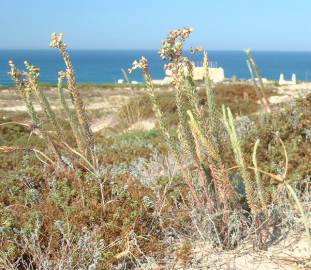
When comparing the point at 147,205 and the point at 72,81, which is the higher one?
the point at 72,81

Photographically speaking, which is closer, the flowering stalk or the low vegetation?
the low vegetation

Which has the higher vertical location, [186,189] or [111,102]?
[186,189]

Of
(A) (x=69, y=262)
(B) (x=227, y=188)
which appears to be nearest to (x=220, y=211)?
(B) (x=227, y=188)

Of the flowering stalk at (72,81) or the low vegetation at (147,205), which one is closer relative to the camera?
the low vegetation at (147,205)

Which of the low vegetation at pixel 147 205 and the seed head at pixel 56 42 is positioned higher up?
the seed head at pixel 56 42

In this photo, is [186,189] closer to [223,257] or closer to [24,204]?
[223,257]

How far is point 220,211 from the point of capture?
11.4ft

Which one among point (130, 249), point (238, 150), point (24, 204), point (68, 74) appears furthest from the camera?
point (24, 204)

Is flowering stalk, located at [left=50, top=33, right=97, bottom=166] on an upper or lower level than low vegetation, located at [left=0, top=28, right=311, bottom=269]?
upper

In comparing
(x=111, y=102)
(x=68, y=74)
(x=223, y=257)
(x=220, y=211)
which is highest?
(x=68, y=74)

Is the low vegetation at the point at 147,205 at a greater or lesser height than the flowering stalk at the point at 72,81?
lesser

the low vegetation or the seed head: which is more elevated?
the seed head

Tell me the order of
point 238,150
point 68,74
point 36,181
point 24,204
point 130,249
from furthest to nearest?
point 36,181, point 24,204, point 68,74, point 130,249, point 238,150

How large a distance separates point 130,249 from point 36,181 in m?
1.54
